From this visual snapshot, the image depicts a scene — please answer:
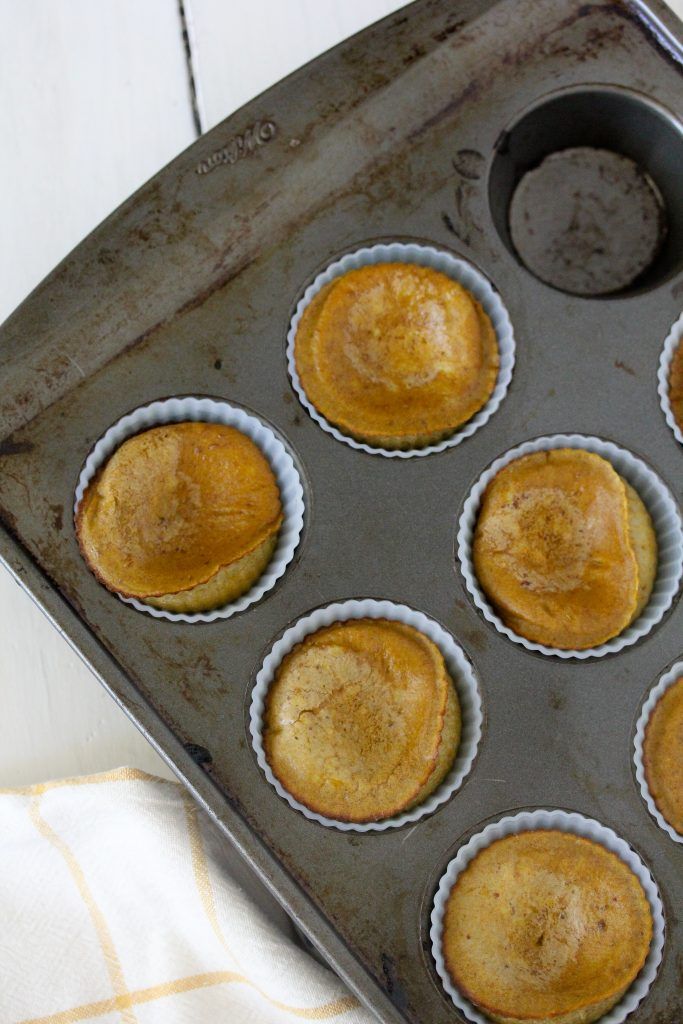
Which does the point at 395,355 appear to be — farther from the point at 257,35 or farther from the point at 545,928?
the point at 545,928

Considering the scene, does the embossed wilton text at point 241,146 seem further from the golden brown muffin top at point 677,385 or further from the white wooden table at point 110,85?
the golden brown muffin top at point 677,385

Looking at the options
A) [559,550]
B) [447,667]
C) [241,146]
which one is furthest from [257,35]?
[447,667]

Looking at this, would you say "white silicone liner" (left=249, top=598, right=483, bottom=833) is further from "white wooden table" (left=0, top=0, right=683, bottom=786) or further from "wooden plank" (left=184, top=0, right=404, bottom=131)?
"wooden plank" (left=184, top=0, right=404, bottom=131)

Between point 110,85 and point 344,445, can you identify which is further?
point 110,85

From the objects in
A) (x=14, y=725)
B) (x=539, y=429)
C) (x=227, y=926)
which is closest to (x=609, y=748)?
(x=539, y=429)

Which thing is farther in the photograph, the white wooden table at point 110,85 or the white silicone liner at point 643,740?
the white wooden table at point 110,85

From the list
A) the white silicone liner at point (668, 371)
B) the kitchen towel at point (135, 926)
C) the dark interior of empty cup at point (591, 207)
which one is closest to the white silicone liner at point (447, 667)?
the kitchen towel at point (135, 926)
